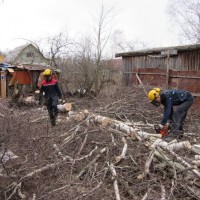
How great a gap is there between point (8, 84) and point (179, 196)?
1490cm

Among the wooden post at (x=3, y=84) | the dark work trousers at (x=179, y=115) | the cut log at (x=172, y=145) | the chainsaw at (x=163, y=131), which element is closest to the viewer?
the cut log at (x=172, y=145)

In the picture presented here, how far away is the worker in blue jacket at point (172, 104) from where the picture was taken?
748cm

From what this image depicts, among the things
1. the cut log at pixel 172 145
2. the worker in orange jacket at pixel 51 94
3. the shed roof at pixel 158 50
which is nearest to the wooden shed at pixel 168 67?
the shed roof at pixel 158 50

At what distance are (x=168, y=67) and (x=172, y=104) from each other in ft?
16.8

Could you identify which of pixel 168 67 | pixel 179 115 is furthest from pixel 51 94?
pixel 168 67

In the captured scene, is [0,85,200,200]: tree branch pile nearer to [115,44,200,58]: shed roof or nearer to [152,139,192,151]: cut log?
[152,139,192,151]: cut log

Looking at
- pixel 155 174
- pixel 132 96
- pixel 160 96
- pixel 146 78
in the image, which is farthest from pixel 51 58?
pixel 155 174

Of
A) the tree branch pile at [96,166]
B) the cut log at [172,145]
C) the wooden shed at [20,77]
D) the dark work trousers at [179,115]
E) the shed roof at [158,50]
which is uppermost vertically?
the shed roof at [158,50]

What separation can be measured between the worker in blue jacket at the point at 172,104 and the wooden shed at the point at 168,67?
3385 millimetres

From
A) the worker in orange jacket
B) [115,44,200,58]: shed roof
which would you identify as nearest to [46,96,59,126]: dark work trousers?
the worker in orange jacket

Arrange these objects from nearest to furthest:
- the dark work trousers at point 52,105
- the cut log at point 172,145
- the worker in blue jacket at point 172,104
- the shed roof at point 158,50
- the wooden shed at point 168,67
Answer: the cut log at point 172,145 → the worker in blue jacket at point 172,104 → the dark work trousers at point 52,105 → the shed roof at point 158,50 → the wooden shed at point 168,67

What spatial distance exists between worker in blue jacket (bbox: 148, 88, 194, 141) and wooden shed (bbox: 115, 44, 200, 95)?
338 centimetres

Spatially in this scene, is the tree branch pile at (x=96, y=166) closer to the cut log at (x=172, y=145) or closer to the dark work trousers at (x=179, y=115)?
the cut log at (x=172, y=145)

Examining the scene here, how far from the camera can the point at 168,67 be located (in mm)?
12570
